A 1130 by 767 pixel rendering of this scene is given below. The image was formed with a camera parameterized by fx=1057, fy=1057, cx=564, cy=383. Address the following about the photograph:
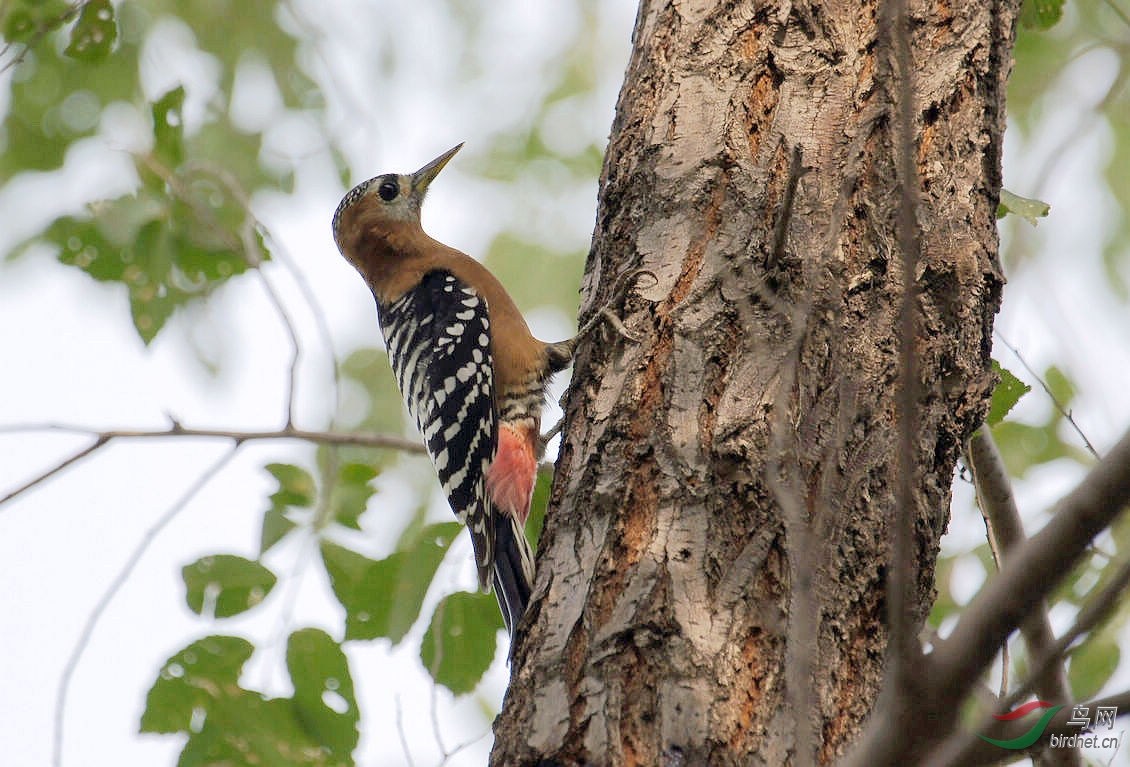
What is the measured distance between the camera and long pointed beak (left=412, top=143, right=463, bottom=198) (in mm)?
5242

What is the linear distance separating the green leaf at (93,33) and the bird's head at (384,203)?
1.43m

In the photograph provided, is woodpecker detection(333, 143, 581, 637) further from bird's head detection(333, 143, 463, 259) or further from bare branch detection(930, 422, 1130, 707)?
bare branch detection(930, 422, 1130, 707)

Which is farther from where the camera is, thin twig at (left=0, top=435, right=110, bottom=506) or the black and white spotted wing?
the black and white spotted wing

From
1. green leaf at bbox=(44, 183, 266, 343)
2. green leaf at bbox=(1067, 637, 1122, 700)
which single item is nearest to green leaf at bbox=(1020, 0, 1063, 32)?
green leaf at bbox=(1067, 637, 1122, 700)

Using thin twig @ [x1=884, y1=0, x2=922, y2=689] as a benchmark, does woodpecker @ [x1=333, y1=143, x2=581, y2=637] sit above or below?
above

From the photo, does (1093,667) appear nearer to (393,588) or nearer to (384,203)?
(393,588)

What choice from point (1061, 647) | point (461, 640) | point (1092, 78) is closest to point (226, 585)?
point (461, 640)

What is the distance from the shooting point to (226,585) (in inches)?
126

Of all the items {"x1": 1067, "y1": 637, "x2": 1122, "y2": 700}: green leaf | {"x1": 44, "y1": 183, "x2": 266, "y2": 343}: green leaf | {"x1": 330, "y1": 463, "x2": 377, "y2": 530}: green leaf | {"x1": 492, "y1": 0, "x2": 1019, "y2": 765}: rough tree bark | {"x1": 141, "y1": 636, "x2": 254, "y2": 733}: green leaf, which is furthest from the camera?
{"x1": 44, "y1": 183, "x2": 266, "y2": 343}: green leaf

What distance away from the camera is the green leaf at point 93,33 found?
151 inches

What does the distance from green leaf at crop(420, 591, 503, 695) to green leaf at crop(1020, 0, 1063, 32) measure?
2658 millimetres

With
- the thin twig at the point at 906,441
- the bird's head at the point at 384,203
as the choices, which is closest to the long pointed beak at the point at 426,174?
the bird's head at the point at 384,203

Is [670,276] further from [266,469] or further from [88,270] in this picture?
[88,270]

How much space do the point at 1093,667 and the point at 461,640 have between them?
201 cm
